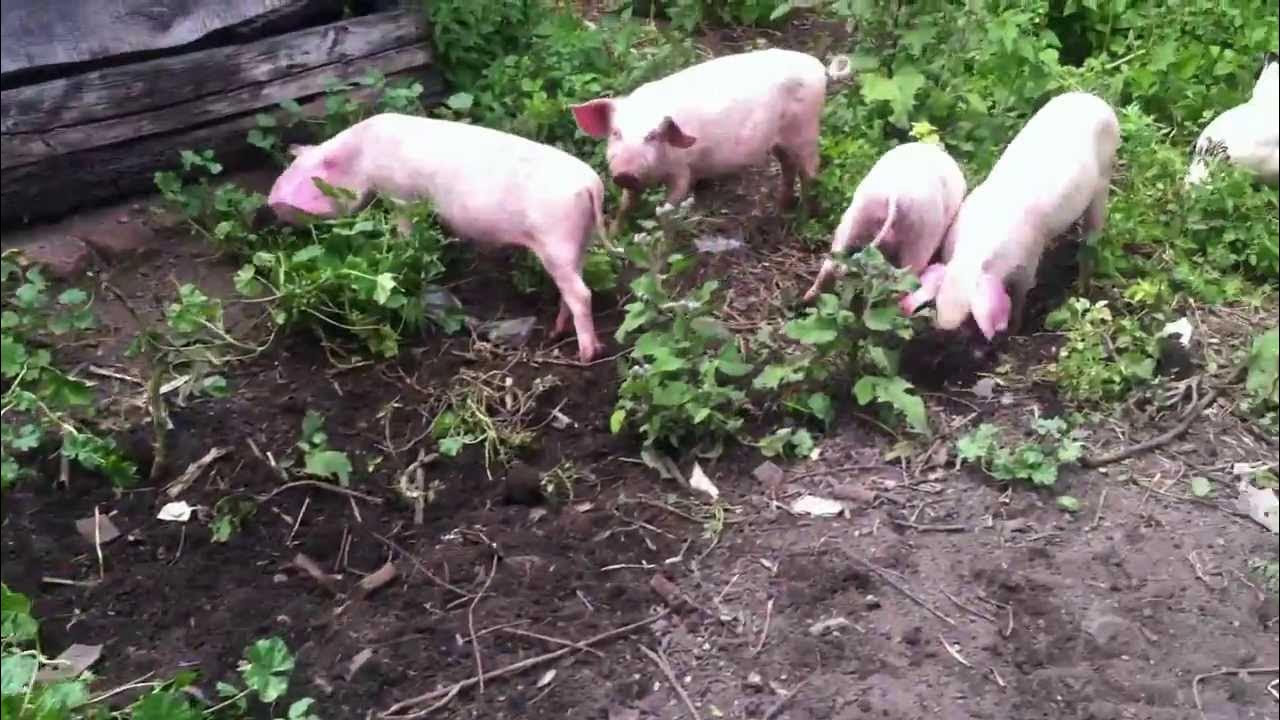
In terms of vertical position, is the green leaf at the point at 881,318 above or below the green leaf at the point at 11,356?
below

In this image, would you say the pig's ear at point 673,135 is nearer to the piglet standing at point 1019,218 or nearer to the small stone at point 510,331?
the small stone at point 510,331

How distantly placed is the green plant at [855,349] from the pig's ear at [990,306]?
0.14 m

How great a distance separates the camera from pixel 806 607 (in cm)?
204

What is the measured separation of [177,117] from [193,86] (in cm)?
8

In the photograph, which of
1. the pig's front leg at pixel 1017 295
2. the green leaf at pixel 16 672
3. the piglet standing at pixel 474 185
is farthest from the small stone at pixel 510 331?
the green leaf at pixel 16 672

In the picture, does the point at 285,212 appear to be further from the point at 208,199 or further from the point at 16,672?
the point at 16,672

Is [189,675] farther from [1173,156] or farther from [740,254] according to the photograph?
[1173,156]

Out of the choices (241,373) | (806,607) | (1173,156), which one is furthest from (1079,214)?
(241,373)

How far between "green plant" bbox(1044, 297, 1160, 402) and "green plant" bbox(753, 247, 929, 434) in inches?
12.2

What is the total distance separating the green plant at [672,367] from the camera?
91.1 inches

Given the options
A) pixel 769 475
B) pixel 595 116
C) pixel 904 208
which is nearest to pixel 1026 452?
pixel 769 475

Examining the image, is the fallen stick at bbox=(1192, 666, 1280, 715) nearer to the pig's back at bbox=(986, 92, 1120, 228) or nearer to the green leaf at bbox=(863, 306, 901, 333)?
the green leaf at bbox=(863, 306, 901, 333)

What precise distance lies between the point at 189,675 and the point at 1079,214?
1.92 meters

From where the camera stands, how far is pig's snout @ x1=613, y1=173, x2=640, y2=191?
2730 mm
